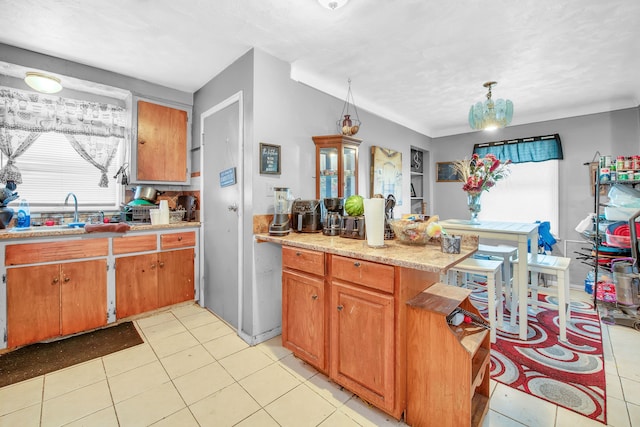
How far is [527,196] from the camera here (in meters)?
4.18

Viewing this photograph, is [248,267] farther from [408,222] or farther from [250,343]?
[408,222]

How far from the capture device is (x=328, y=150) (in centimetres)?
288

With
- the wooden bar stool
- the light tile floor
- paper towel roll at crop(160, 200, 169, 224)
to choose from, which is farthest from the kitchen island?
paper towel roll at crop(160, 200, 169, 224)

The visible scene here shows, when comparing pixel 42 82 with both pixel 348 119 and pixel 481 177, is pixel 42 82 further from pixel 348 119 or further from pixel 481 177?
pixel 481 177

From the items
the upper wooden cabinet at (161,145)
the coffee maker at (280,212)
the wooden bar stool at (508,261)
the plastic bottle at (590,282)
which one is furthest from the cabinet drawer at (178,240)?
the plastic bottle at (590,282)

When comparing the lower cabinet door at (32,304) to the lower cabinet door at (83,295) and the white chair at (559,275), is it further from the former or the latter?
the white chair at (559,275)

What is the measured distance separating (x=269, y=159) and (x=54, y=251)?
1.95 meters

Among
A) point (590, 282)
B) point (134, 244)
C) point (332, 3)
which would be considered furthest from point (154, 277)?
point (590, 282)

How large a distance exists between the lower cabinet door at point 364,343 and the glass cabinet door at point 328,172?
1.43m

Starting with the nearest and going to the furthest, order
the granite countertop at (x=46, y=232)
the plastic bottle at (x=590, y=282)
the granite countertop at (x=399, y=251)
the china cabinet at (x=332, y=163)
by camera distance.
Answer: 1. the granite countertop at (x=399, y=251)
2. the granite countertop at (x=46, y=232)
3. the china cabinet at (x=332, y=163)
4. the plastic bottle at (x=590, y=282)

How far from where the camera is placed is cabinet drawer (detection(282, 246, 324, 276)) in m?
1.72

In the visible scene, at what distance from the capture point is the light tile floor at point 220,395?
4.92ft

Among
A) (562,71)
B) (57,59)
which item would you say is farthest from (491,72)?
(57,59)

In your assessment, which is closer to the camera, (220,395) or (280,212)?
(220,395)
